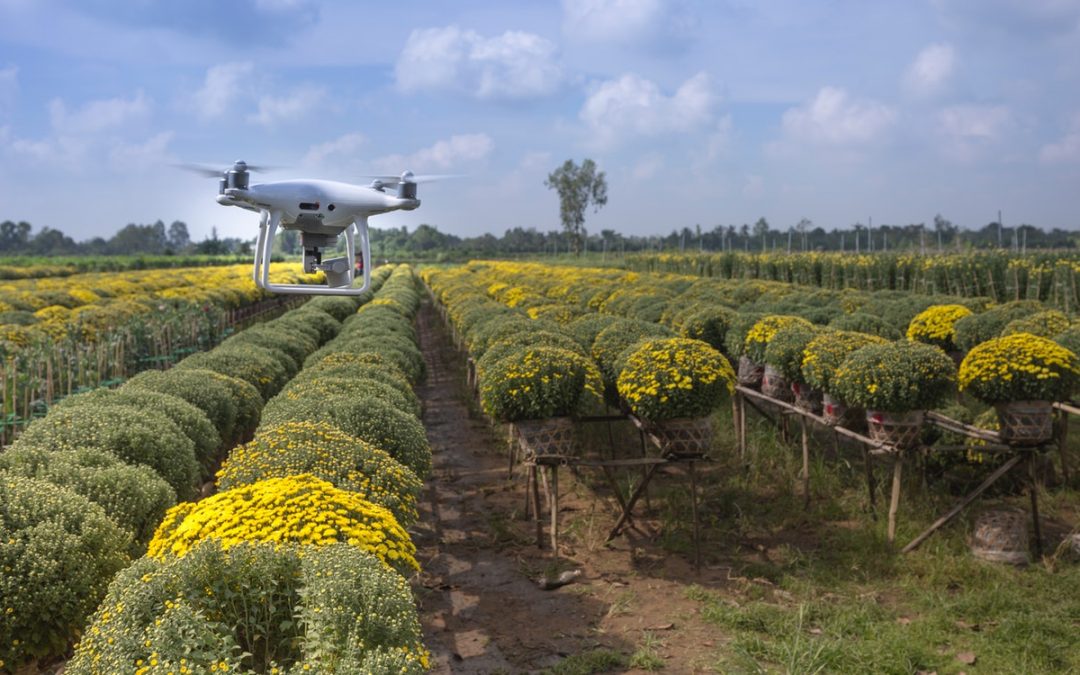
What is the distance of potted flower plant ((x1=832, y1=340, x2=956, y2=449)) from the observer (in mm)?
8727

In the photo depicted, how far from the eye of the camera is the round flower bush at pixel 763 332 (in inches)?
467

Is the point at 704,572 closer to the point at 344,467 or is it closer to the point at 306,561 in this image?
the point at 344,467

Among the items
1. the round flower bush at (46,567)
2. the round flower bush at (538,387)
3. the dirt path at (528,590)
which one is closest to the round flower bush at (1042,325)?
the dirt path at (528,590)

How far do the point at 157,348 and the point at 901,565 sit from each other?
18877 mm

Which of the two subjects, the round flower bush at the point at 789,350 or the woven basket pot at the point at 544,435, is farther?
the round flower bush at the point at 789,350

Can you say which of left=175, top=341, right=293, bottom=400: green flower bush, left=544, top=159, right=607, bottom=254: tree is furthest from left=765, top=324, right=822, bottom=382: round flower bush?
left=544, top=159, right=607, bottom=254: tree

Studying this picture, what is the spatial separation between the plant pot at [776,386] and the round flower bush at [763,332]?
316 millimetres

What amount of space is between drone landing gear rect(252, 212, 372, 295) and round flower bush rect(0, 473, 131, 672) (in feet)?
8.40

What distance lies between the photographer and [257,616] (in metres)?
3.79

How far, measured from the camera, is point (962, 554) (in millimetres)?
8836

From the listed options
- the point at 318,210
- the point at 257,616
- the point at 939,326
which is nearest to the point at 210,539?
the point at 257,616

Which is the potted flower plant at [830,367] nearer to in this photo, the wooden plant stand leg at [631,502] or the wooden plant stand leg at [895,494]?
the wooden plant stand leg at [895,494]

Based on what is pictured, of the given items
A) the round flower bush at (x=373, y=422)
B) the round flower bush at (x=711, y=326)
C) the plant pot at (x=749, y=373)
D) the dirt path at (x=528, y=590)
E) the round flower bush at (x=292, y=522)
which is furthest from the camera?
the round flower bush at (x=711, y=326)

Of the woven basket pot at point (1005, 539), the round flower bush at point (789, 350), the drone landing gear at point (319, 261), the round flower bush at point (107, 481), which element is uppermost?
the drone landing gear at point (319, 261)
